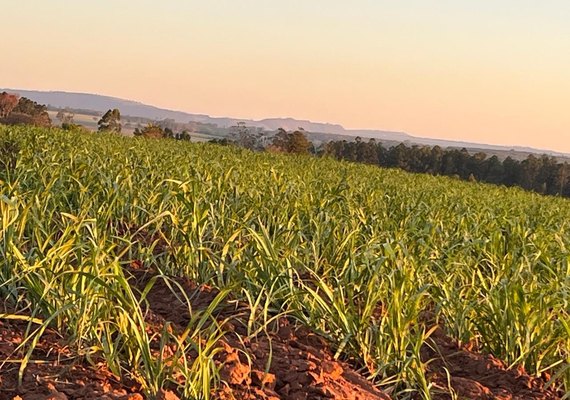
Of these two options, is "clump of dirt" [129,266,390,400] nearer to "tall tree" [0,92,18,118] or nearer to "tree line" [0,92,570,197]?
"tree line" [0,92,570,197]

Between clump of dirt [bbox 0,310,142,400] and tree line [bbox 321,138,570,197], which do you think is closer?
clump of dirt [bbox 0,310,142,400]

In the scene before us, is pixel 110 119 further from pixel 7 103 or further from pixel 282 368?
pixel 282 368

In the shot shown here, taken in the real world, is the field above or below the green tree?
below

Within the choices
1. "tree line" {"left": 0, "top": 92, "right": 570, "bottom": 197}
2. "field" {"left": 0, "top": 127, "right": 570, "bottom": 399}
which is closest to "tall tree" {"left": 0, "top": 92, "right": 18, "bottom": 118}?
"tree line" {"left": 0, "top": 92, "right": 570, "bottom": 197}

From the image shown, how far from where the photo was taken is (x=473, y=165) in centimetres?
6662

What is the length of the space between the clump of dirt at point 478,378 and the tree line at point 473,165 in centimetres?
5975

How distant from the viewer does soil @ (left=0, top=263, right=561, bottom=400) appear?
7.16 ft

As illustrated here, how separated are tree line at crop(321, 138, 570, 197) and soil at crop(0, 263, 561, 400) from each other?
59.9 metres

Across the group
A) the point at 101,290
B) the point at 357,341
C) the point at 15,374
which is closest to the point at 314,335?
the point at 357,341

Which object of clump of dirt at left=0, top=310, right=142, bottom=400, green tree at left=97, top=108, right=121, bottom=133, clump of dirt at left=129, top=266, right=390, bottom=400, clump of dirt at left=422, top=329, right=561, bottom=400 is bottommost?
clump of dirt at left=422, top=329, right=561, bottom=400

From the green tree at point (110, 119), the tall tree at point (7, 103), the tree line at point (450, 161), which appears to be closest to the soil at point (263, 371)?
the tree line at point (450, 161)

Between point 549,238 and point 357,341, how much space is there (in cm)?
363

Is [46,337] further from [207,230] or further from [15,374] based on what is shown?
[207,230]

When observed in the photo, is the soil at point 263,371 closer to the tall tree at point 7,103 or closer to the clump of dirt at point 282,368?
the clump of dirt at point 282,368
